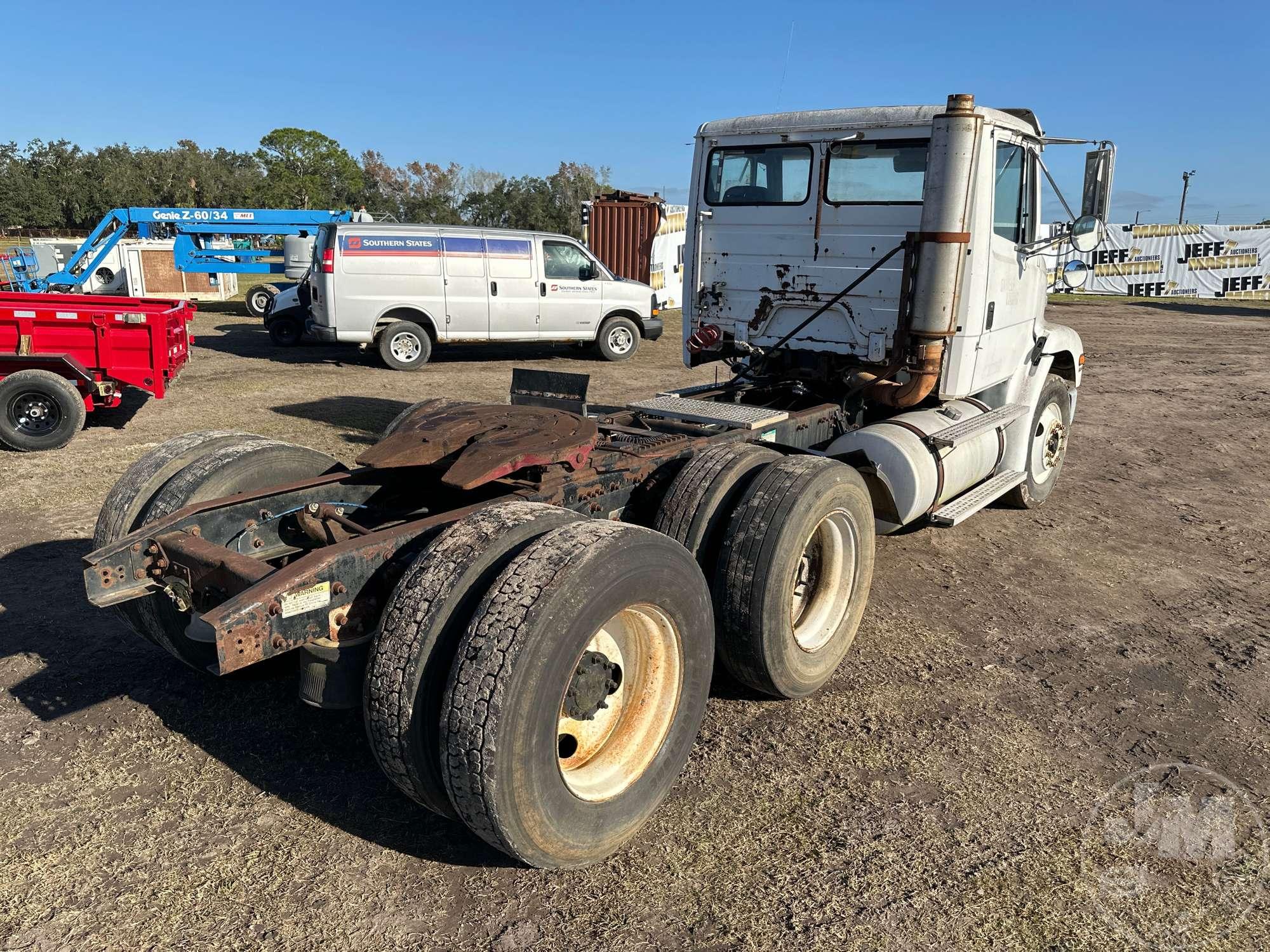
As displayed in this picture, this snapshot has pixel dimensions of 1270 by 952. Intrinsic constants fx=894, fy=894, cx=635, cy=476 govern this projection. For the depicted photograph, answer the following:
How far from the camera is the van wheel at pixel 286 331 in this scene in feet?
51.7

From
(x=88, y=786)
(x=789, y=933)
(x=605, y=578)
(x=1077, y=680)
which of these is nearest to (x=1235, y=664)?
(x=1077, y=680)

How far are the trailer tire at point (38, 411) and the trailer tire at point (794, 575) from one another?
23.2ft

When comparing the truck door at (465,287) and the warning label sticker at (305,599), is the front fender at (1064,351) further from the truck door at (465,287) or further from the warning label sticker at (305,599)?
the truck door at (465,287)

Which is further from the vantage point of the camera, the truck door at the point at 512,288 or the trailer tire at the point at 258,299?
the trailer tire at the point at 258,299

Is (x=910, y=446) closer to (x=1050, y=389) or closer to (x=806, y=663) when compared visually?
(x=806, y=663)

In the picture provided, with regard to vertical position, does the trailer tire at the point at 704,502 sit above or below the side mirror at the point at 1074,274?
below

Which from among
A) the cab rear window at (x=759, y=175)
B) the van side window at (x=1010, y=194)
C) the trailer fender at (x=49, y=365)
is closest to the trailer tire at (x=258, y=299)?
the trailer fender at (x=49, y=365)

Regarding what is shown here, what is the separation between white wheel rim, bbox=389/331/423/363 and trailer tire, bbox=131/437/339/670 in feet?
31.7

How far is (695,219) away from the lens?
249 inches

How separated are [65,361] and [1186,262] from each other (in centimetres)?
Result: 3371

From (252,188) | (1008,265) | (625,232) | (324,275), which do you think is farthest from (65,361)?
(252,188)

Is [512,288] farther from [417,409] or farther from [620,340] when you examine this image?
[417,409]

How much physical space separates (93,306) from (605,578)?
8.34m

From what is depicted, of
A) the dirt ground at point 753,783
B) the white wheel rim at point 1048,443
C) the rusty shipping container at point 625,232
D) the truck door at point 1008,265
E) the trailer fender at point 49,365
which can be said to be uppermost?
the rusty shipping container at point 625,232
